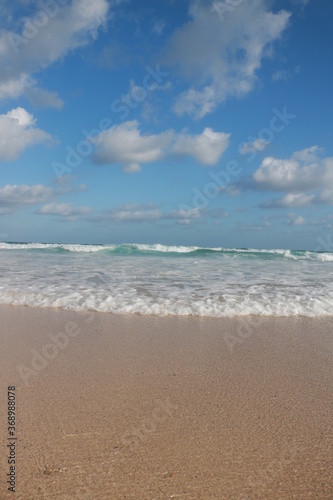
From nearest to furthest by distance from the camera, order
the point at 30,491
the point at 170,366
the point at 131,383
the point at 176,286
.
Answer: the point at 30,491 < the point at 131,383 < the point at 170,366 < the point at 176,286

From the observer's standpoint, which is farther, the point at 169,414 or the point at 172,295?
the point at 172,295

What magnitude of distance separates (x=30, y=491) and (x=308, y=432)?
1.57m

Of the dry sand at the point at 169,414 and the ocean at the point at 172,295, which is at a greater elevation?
the ocean at the point at 172,295

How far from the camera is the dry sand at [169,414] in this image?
1.69 meters

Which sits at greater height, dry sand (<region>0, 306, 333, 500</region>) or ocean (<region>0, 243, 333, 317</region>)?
ocean (<region>0, 243, 333, 317</region>)

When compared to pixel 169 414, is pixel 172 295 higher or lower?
higher

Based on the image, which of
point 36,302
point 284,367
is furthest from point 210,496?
point 36,302

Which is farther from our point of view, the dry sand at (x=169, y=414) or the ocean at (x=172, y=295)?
the ocean at (x=172, y=295)

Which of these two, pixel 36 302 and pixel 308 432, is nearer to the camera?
pixel 308 432

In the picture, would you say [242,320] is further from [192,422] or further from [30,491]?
[30,491]

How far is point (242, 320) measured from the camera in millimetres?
5125

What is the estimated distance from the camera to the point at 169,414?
2369 millimetres

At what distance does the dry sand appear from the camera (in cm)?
169

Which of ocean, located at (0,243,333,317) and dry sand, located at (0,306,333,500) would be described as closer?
dry sand, located at (0,306,333,500)
